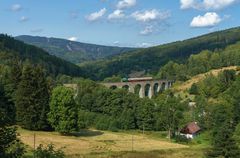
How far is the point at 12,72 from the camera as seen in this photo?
7825 centimetres

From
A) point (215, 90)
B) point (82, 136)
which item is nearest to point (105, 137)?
point (82, 136)

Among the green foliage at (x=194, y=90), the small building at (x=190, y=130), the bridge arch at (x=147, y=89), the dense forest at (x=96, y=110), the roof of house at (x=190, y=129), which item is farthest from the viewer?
the bridge arch at (x=147, y=89)

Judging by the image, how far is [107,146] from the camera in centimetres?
6138

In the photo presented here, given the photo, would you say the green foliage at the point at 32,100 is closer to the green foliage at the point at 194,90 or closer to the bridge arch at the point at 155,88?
the green foliage at the point at 194,90

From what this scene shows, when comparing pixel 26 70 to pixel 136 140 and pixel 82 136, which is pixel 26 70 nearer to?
pixel 82 136

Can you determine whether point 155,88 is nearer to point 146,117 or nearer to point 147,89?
point 147,89

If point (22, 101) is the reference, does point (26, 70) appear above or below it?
above

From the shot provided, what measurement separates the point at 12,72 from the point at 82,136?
17678 millimetres

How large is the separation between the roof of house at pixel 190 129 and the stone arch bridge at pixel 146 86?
7823cm

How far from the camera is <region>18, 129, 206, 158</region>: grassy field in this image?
184 feet

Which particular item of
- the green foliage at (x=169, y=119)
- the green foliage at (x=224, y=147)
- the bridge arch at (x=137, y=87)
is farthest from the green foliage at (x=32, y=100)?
the bridge arch at (x=137, y=87)

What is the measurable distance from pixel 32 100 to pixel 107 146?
16133 millimetres

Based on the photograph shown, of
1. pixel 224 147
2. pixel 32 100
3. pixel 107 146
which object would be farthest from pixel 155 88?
pixel 224 147

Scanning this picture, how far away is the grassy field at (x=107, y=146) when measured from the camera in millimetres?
56062
